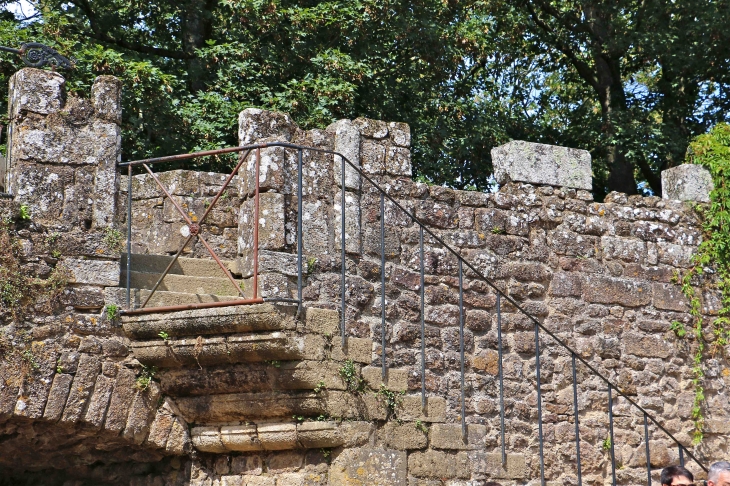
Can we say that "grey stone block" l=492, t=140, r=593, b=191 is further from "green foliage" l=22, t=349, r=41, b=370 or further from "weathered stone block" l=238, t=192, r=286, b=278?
"green foliage" l=22, t=349, r=41, b=370

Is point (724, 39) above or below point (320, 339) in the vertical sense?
above

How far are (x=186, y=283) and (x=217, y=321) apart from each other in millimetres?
862

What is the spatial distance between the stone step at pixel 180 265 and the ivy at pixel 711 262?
3.68 metres

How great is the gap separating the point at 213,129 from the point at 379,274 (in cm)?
359

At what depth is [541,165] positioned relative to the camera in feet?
26.8

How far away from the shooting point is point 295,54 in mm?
10789

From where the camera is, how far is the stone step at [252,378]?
6402mm

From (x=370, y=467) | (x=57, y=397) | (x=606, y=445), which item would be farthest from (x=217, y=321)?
(x=606, y=445)

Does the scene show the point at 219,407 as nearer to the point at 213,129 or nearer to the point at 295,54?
the point at 213,129

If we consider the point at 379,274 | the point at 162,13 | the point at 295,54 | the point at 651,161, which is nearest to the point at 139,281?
the point at 379,274

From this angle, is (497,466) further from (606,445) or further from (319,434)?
(319,434)

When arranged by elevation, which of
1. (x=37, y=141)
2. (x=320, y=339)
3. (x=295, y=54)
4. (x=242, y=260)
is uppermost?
(x=295, y=54)

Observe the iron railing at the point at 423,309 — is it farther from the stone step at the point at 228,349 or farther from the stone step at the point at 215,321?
the stone step at the point at 228,349

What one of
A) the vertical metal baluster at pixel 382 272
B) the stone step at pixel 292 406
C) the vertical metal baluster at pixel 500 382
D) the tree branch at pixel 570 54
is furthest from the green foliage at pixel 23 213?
the tree branch at pixel 570 54
